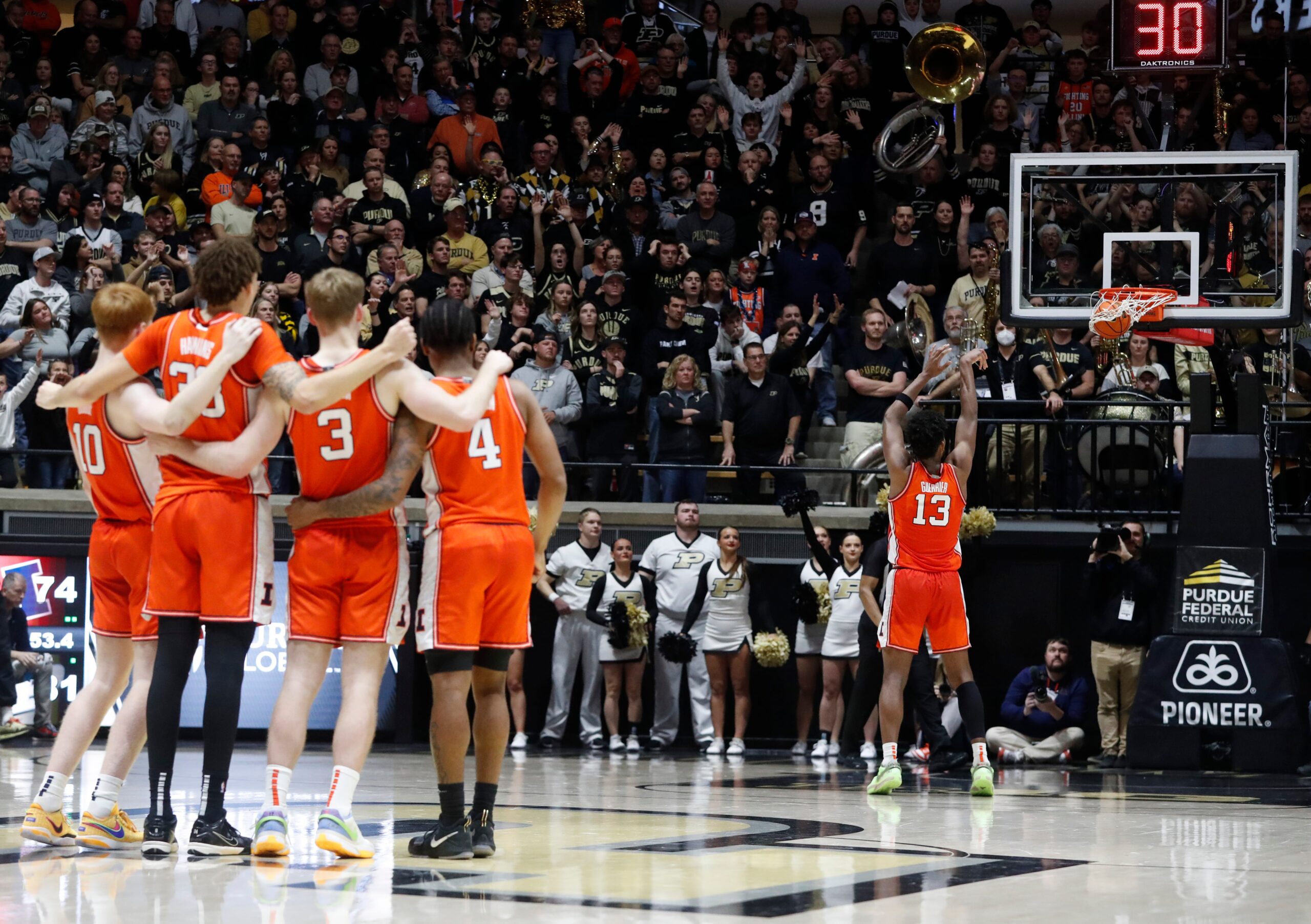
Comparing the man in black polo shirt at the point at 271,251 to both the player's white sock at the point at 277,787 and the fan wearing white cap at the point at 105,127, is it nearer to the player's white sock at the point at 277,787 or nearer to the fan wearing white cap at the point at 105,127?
the fan wearing white cap at the point at 105,127

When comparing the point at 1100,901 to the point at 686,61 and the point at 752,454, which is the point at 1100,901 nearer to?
the point at 752,454

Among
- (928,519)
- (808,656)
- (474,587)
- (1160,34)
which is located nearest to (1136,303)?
(1160,34)

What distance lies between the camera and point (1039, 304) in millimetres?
12922

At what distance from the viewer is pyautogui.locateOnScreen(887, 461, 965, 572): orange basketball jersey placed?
9719 mm

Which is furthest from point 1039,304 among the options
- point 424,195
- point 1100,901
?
point 1100,901

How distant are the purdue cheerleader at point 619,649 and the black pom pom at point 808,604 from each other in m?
1.48

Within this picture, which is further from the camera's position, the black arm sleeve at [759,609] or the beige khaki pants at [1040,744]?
the black arm sleeve at [759,609]

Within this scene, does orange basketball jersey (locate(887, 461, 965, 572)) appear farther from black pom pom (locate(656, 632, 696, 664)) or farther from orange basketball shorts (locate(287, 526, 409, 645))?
black pom pom (locate(656, 632, 696, 664))

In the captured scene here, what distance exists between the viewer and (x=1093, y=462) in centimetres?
1427

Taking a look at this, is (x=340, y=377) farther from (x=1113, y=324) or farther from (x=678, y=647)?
(x=678, y=647)

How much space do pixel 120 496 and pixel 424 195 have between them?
1149 centimetres

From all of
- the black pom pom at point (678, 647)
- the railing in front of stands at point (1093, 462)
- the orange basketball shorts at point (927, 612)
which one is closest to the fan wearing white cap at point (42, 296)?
the railing in front of stands at point (1093, 462)

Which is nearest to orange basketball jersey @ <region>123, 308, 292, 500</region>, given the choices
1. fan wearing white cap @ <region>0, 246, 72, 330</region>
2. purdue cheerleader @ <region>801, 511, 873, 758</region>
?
purdue cheerleader @ <region>801, 511, 873, 758</region>

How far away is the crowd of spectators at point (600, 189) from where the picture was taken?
15.7 metres
